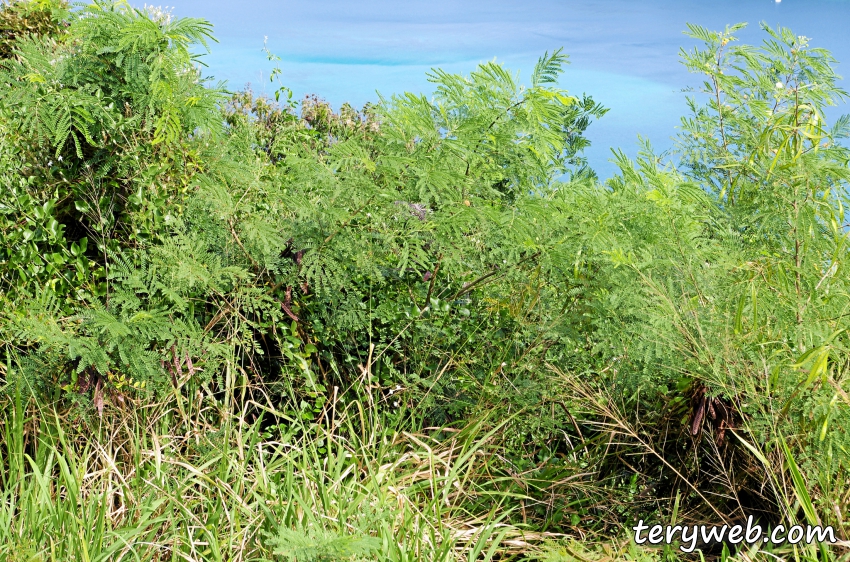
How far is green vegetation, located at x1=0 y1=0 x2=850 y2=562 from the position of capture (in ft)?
9.91

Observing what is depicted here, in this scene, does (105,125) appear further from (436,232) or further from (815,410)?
(815,410)

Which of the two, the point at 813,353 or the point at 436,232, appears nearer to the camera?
the point at 813,353

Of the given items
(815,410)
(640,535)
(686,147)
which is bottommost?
(640,535)

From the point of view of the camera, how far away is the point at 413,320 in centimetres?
396

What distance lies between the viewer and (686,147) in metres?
4.24

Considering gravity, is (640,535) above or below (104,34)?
below

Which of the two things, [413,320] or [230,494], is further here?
[413,320]

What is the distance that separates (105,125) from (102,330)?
0.96 metres

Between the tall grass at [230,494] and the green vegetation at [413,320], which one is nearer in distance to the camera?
the tall grass at [230,494]

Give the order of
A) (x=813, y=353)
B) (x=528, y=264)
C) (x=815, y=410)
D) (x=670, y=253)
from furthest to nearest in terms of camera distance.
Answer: (x=528, y=264) < (x=670, y=253) < (x=815, y=410) < (x=813, y=353)

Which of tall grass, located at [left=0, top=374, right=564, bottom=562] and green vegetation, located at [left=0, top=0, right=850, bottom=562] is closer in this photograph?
tall grass, located at [left=0, top=374, right=564, bottom=562]

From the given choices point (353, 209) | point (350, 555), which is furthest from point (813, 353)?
point (353, 209)

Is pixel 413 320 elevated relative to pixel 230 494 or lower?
elevated

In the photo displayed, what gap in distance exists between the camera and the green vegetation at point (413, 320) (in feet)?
9.91
